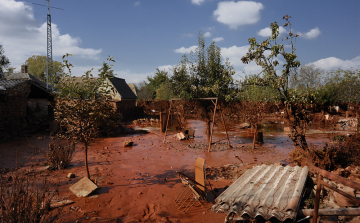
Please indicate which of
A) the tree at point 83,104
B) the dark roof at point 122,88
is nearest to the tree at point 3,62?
the dark roof at point 122,88

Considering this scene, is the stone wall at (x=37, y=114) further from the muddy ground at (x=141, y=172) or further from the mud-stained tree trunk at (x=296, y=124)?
the mud-stained tree trunk at (x=296, y=124)

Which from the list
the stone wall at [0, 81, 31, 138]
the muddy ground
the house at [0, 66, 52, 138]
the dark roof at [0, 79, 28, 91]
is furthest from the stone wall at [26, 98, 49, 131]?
the dark roof at [0, 79, 28, 91]

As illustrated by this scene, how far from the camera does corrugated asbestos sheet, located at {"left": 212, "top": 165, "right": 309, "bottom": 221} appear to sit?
4.16 metres

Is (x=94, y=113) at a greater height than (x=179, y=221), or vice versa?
(x=94, y=113)

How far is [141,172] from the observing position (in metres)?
8.56

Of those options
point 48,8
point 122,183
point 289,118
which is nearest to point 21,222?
point 122,183

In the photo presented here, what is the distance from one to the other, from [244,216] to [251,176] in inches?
72.0

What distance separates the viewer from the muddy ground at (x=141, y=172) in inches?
213

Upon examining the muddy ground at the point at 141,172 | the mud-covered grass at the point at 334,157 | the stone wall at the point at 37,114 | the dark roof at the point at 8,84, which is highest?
the dark roof at the point at 8,84

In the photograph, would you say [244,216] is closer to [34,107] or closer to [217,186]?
[217,186]

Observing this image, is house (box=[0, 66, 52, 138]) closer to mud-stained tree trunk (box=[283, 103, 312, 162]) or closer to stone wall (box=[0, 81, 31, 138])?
stone wall (box=[0, 81, 31, 138])

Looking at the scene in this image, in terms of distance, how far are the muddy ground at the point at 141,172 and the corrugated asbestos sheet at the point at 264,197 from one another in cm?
87

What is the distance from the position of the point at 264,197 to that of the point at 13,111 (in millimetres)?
16941

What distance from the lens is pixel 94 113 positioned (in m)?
6.40
